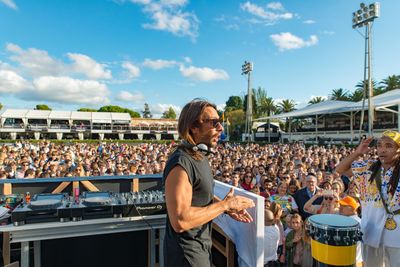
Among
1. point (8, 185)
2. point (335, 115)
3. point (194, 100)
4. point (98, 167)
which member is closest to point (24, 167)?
point (98, 167)

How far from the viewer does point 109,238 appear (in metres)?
3.45

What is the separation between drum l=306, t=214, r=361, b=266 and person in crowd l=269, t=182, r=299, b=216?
2.32 metres

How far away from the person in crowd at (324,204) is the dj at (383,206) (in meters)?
1.79

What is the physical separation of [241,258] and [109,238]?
5.73ft

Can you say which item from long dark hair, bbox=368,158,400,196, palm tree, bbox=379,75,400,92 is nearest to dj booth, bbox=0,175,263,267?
long dark hair, bbox=368,158,400,196

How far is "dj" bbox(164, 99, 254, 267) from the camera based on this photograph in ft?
5.04

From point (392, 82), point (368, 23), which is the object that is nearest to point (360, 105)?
point (368, 23)

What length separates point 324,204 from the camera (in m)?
4.38

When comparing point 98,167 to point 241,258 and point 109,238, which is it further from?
point 241,258

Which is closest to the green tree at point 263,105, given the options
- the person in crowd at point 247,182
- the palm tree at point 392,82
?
the palm tree at point 392,82

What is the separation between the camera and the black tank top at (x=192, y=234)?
163 centimetres

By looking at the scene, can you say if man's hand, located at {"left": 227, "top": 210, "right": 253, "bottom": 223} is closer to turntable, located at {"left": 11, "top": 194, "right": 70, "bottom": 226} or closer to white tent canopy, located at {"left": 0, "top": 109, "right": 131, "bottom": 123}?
turntable, located at {"left": 11, "top": 194, "right": 70, "bottom": 226}

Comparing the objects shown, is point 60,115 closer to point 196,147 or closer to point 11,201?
point 11,201

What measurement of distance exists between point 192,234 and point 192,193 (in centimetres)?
26
